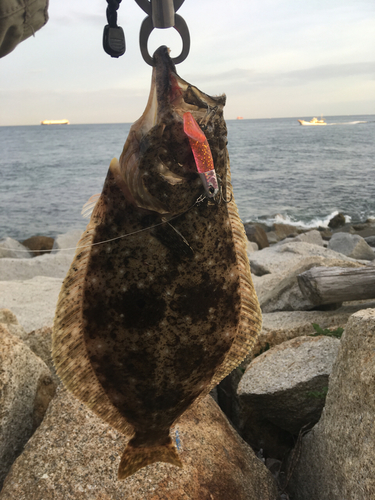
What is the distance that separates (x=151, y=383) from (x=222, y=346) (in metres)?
0.37

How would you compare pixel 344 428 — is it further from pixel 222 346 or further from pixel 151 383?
pixel 151 383

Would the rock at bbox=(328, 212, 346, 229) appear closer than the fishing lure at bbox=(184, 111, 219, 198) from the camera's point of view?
No

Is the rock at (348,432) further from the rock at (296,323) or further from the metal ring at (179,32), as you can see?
the metal ring at (179,32)

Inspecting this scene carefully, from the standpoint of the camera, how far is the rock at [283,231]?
699 inches

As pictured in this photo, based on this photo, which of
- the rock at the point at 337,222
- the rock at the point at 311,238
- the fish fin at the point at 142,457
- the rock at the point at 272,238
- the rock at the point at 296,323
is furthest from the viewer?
the rock at the point at 337,222

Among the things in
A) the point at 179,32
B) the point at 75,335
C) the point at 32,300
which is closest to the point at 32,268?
the point at 32,300

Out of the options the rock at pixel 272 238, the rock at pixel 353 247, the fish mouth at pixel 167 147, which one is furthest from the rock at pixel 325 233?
the fish mouth at pixel 167 147

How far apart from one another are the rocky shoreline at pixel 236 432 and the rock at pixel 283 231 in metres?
13.4

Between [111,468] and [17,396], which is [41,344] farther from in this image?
[111,468]

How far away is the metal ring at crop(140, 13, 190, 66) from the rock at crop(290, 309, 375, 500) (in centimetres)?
224

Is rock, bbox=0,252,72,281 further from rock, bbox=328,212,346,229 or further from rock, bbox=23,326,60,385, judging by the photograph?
rock, bbox=328,212,346,229

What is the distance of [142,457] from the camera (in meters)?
2.00

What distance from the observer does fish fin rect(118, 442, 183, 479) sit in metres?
1.97

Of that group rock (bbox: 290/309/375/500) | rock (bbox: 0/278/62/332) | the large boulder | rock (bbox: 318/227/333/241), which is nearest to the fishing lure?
rock (bbox: 290/309/375/500)
